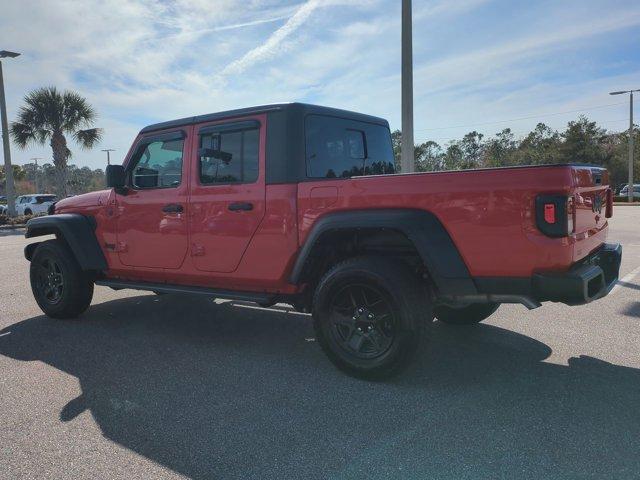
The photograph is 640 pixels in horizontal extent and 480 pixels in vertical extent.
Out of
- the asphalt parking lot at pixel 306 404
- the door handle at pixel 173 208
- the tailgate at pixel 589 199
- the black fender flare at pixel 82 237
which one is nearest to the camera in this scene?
the asphalt parking lot at pixel 306 404

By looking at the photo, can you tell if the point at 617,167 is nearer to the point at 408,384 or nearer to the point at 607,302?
the point at 607,302

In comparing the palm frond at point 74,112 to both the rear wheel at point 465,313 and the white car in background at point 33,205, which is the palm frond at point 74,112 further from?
the rear wheel at point 465,313

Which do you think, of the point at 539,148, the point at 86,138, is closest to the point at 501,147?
the point at 539,148

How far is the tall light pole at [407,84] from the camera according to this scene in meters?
8.95

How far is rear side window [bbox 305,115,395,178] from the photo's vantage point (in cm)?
423

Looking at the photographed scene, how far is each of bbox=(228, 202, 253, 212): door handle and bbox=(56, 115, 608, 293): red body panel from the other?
34 millimetres

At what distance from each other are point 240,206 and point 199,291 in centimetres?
90

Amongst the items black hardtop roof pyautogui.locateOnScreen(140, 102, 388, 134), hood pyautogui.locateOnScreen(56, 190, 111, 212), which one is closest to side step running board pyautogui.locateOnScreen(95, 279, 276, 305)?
hood pyautogui.locateOnScreen(56, 190, 111, 212)

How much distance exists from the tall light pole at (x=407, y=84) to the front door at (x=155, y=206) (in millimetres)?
4977

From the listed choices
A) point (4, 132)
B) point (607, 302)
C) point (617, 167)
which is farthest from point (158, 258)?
point (617, 167)

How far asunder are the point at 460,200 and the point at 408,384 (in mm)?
1343

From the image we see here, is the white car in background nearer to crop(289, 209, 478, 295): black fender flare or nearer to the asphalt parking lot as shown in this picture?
the asphalt parking lot

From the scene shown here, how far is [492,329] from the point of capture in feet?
16.1

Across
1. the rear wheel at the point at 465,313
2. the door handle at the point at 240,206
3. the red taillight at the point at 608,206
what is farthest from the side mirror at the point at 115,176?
the red taillight at the point at 608,206
